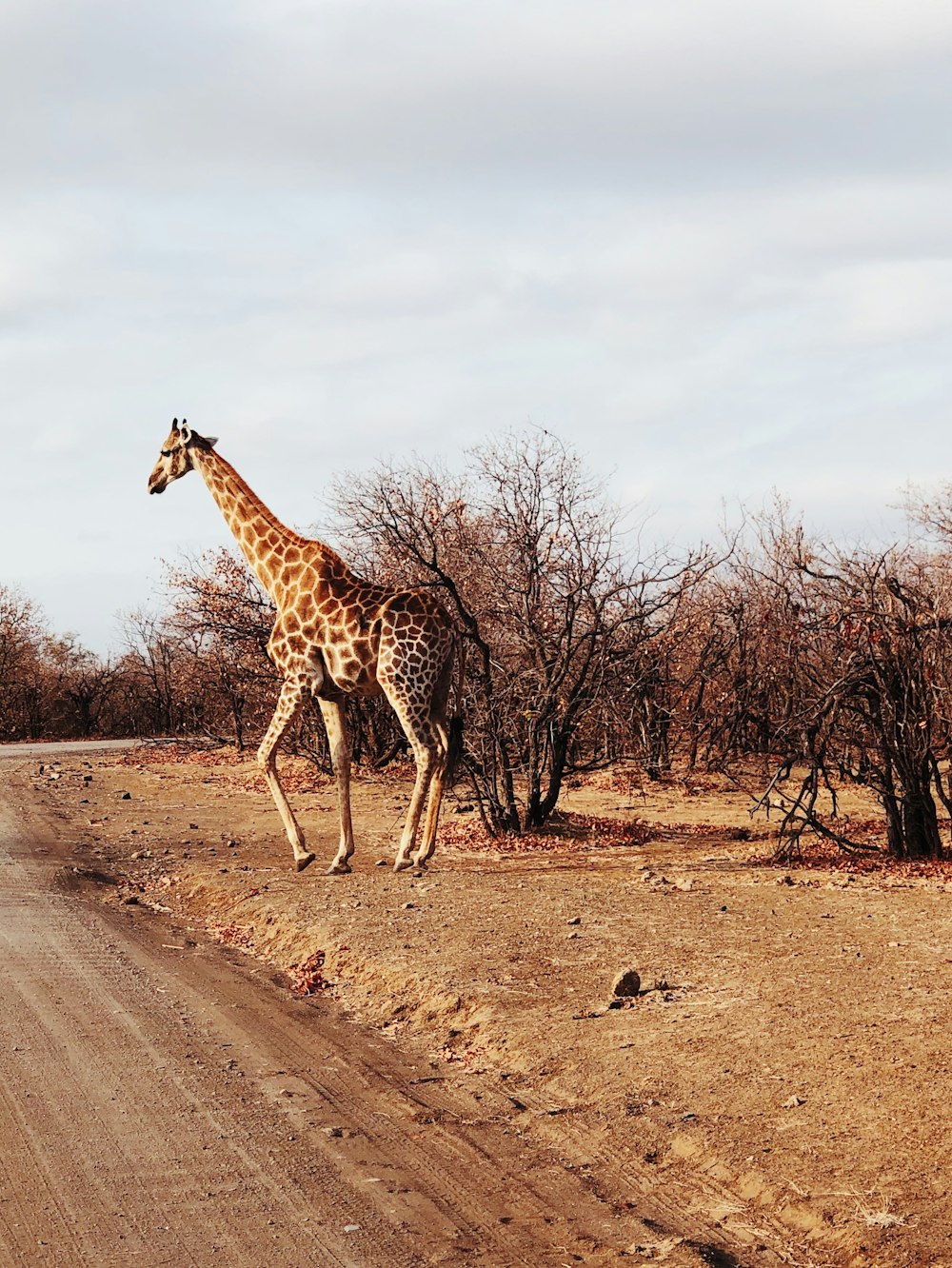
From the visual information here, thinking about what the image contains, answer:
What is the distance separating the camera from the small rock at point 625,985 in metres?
7.84

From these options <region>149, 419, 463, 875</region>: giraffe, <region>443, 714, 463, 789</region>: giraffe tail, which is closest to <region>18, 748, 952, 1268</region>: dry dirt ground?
<region>149, 419, 463, 875</region>: giraffe

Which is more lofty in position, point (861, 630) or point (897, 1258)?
point (861, 630)

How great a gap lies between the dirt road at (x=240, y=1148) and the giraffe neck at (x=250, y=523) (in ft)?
18.8

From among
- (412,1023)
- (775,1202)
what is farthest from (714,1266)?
(412,1023)

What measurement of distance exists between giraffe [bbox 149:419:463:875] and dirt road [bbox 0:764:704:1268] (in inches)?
170

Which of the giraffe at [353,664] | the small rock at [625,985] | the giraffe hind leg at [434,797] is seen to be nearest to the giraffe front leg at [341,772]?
the giraffe at [353,664]

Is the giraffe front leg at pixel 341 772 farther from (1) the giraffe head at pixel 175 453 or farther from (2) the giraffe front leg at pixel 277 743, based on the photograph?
(1) the giraffe head at pixel 175 453

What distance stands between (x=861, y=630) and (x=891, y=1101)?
712cm

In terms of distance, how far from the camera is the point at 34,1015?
25.6ft

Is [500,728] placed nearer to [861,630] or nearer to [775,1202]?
[861,630]

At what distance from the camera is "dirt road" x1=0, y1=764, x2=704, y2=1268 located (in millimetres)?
4832

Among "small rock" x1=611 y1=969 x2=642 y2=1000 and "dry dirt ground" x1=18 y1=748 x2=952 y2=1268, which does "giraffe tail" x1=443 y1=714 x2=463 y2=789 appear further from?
"small rock" x1=611 y1=969 x2=642 y2=1000

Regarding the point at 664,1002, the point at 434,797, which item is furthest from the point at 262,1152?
the point at 434,797

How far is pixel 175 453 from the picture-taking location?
1413 centimetres
